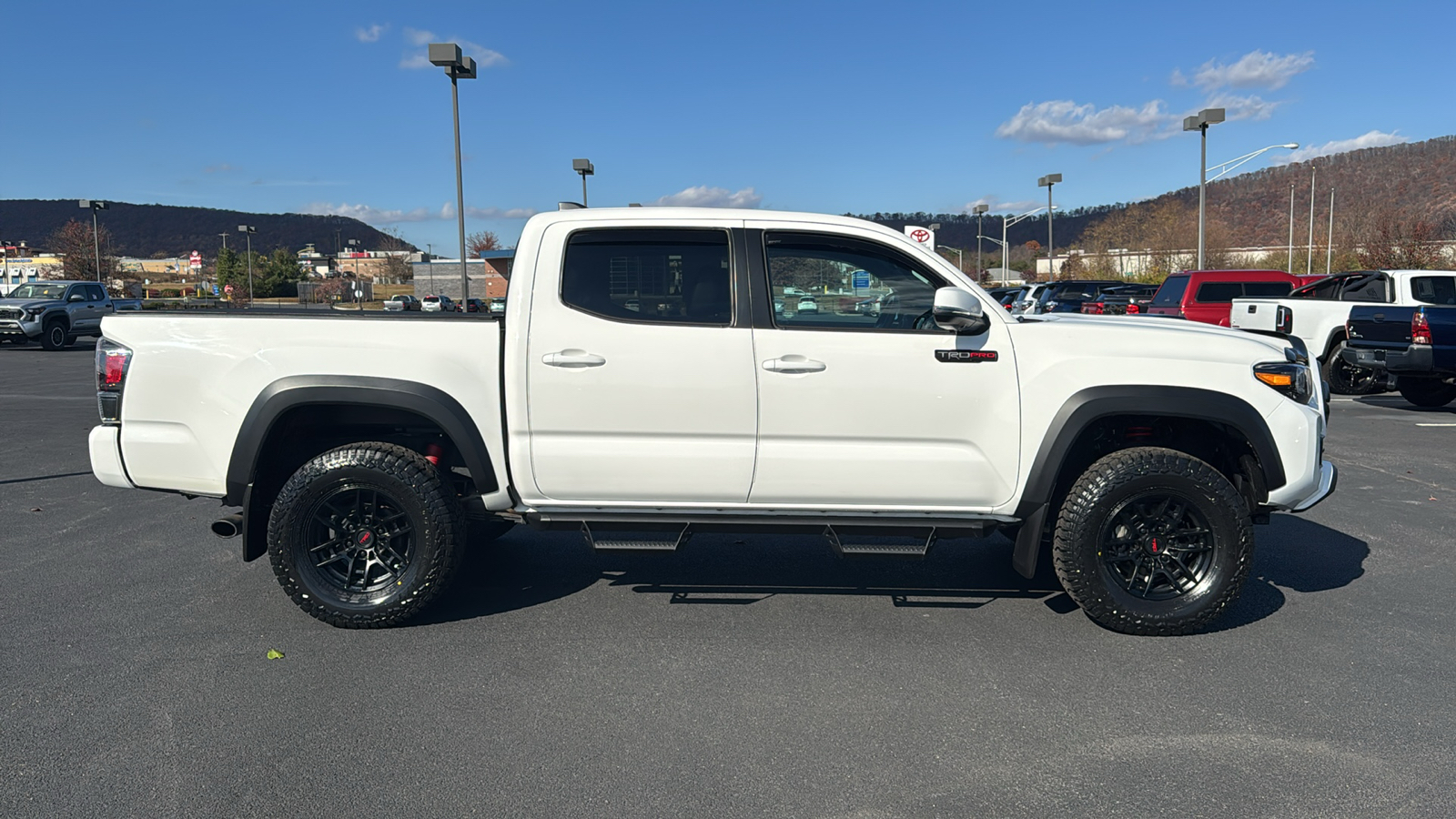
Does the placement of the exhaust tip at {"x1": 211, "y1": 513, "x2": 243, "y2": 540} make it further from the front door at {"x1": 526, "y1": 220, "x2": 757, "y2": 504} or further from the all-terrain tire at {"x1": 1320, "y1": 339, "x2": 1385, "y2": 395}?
the all-terrain tire at {"x1": 1320, "y1": 339, "x2": 1385, "y2": 395}

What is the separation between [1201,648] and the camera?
4.33 metres

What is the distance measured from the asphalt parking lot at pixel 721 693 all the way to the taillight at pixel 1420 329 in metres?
7.57

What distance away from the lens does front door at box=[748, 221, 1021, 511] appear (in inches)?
170

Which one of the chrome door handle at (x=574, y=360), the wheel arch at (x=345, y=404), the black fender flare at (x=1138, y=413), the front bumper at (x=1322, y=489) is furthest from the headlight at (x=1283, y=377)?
the wheel arch at (x=345, y=404)

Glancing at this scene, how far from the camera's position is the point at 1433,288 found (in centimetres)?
1336

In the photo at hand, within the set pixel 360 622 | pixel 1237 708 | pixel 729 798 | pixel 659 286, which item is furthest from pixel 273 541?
pixel 1237 708

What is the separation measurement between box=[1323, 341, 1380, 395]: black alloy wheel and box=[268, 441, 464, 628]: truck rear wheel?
13.9 m

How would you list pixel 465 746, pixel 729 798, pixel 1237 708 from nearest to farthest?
pixel 729 798, pixel 465 746, pixel 1237 708

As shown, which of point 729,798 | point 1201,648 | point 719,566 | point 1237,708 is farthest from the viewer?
point 719,566

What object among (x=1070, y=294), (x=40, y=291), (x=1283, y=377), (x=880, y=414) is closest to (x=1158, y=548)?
(x=1283, y=377)

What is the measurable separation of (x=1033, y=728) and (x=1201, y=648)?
50.0 inches

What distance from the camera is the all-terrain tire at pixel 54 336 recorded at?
25.8m

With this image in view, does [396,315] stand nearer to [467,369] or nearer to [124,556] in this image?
[467,369]

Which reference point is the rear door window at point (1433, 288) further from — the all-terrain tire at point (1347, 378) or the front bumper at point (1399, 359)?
the front bumper at point (1399, 359)
